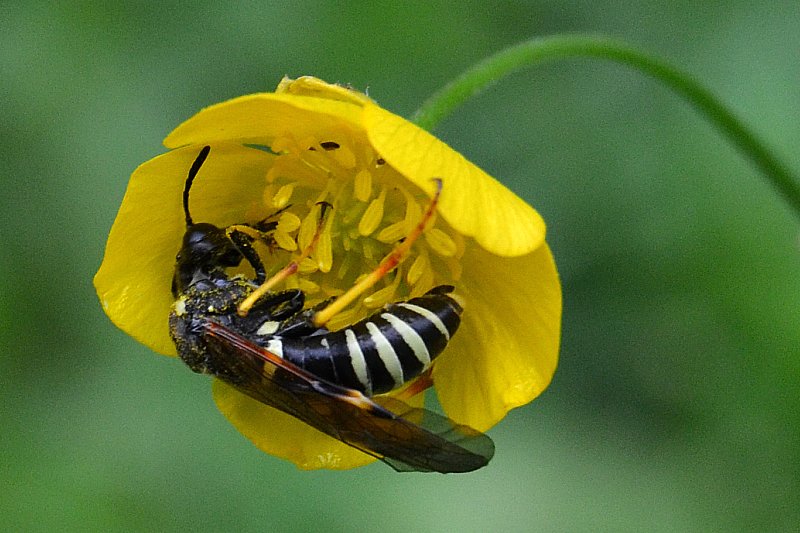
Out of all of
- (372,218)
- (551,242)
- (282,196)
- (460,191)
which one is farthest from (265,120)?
(551,242)

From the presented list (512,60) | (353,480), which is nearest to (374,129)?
(512,60)

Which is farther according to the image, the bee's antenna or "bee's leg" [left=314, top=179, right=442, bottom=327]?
the bee's antenna

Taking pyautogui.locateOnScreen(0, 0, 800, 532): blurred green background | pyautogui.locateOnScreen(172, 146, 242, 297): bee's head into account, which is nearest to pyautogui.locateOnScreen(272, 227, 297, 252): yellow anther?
pyautogui.locateOnScreen(172, 146, 242, 297): bee's head

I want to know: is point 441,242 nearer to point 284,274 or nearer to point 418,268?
point 418,268

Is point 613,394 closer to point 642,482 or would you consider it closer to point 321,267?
point 642,482

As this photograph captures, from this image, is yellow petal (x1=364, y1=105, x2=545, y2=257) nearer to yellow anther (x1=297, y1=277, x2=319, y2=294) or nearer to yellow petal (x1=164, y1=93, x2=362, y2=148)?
yellow petal (x1=164, y1=93, x2=362, y2=148)

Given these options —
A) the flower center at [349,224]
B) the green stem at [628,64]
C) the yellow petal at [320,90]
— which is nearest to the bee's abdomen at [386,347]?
the flower center at [349,224]
